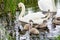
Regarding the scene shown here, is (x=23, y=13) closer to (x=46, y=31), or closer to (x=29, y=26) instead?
(x=29, y=26)

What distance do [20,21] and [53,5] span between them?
359 mm

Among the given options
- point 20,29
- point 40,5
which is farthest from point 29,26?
point 40,5

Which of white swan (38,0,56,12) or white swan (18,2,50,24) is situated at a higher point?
white swan (38,0,56,12)

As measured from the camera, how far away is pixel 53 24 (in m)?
2.01

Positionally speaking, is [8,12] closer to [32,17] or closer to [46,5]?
[32,17]

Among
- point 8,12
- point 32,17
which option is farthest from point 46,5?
point 8,12

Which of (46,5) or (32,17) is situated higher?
(46,5)

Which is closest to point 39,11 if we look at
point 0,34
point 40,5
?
point 40,5

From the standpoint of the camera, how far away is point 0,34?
6.73ft

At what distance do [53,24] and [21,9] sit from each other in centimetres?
35

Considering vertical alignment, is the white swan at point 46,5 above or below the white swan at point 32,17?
above

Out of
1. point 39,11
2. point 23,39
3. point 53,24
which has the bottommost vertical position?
point 23,39

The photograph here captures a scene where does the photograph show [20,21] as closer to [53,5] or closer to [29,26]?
[29,26]

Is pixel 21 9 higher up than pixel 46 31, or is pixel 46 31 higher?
pixel 21 9
